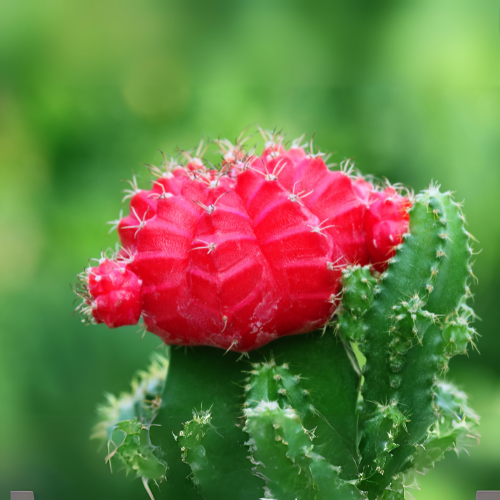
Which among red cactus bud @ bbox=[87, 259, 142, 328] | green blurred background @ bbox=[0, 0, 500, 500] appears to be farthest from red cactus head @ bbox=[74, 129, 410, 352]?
green blurred background @ bbox=[0, 0, 500, 500]

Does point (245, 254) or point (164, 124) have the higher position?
point (164, 124)

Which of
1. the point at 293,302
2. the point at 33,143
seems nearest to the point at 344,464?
the point at 293,302

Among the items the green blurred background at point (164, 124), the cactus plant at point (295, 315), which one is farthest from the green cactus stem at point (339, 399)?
the green blurred background at point (164, 124)

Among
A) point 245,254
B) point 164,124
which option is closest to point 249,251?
point 245,254

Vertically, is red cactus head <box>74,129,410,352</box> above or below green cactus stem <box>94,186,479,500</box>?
above

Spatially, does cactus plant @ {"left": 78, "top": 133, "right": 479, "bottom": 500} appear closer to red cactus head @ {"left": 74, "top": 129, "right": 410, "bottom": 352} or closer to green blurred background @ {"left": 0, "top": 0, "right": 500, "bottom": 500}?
red cactus head @ {"left": 74, "top": 129, "right": 410, "bottom": 352}

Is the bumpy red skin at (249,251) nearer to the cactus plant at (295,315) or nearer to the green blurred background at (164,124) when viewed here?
the cactus plant at (295,315)

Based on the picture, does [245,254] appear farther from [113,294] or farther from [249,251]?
[113,294]
